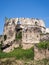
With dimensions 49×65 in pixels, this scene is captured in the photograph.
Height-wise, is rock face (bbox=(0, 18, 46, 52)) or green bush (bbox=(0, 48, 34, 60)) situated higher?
rock face (bbox=(0, 18, 46, 52))

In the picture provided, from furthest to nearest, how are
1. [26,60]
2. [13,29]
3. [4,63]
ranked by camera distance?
[13,29] < [26,60] < [4,63]

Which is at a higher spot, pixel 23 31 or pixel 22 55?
pixel 23 31

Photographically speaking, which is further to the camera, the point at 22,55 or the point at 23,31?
the point at 23,31

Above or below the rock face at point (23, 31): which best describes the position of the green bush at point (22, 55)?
below

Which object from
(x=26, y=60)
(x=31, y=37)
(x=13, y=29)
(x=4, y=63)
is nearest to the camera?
(x=4, y=63)

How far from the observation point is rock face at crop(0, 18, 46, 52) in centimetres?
4909

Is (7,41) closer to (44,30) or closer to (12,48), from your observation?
(12,48)

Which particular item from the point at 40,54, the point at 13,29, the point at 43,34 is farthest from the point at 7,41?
the point at 40,54

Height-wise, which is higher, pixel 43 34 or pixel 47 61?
pixel 43 34

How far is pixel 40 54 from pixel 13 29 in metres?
12.9

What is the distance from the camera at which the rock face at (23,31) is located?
49.1m

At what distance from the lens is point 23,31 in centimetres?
5056

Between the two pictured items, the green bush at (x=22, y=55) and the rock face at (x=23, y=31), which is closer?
the green bush at (x=22, y=55)

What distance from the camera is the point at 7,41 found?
2047 inches
